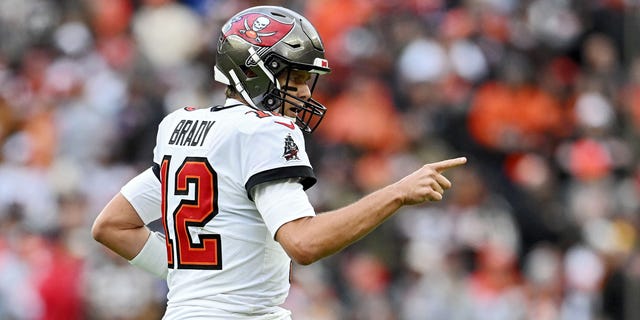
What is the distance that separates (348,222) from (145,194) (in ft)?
4.08

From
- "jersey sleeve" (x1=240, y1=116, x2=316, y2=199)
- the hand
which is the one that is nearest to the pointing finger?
the hand

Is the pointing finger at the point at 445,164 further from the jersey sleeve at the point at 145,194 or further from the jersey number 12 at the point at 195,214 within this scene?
the jersey sleeve at the point at 145,194

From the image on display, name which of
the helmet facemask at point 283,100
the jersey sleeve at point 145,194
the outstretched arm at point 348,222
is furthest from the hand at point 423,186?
the jersey sleeve at point 145,194

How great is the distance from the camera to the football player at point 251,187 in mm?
4879

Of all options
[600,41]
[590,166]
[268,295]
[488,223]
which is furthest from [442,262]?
[268,295]

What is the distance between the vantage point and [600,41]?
14641 mm

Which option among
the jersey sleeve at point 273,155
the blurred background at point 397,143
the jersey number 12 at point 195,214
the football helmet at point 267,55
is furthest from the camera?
the blurred background at point 397,143

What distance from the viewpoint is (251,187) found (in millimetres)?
4992

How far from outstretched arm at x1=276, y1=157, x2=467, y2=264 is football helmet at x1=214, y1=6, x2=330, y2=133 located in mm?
707

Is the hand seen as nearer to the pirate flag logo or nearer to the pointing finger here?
the pointing finger

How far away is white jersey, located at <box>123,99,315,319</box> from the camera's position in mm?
5062

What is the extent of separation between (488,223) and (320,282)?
1.92 meters

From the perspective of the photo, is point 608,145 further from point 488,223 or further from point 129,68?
point 129,68

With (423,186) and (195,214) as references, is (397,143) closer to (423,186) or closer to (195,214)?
(195,214)
